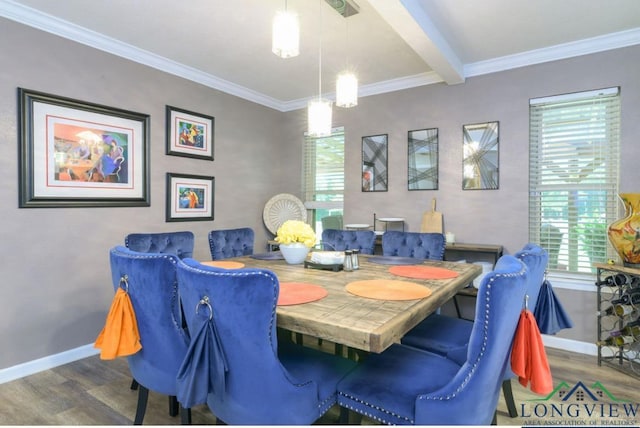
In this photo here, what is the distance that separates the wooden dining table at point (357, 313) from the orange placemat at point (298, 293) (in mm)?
31

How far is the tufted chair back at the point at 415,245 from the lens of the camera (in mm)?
2730

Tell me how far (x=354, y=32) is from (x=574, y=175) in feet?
7.20

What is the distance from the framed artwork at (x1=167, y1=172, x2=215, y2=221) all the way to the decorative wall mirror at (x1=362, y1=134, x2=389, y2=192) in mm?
1700

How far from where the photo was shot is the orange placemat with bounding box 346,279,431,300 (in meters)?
1.51

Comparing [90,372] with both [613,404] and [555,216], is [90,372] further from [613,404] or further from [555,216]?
[555,216]

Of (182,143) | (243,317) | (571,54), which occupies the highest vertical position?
(571,54)

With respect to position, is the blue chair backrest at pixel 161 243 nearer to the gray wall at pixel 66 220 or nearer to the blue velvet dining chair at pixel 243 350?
the gray wall at pixel 66 220

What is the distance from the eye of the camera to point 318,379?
1.42m

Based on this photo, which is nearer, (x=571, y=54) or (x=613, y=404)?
(x=613, y=404)

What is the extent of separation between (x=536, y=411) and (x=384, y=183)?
7.85 ft

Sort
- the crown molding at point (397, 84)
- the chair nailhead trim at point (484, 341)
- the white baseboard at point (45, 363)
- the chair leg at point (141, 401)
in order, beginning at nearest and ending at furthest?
the chair nailhead trim at point (484, 341)
the chair leg at point (141, 401)
the white baseboard at point (45, 363)
the crown molding at point (397, 84)

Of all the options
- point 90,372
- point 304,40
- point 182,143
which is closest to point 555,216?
point 304,40

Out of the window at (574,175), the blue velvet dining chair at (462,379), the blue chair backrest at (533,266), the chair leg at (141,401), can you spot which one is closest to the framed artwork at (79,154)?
the chair leg at (141,401)

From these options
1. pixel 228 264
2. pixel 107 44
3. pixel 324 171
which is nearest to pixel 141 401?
pixel 228 264
